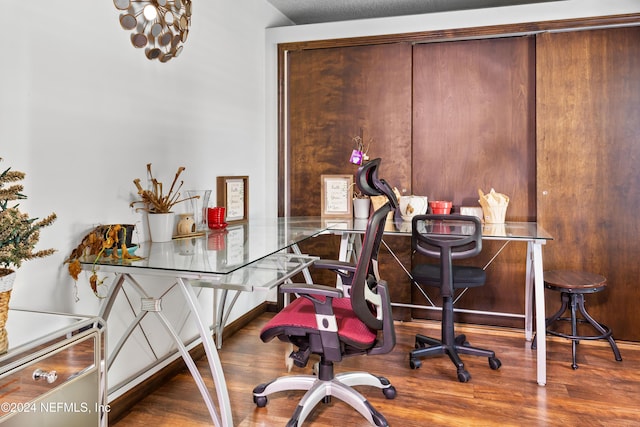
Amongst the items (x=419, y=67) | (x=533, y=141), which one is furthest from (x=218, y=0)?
(x=533, y=141)

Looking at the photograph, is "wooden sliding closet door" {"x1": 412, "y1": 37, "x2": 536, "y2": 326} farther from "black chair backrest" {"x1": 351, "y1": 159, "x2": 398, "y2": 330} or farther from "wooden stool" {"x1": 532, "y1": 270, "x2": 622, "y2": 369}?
"black chair backrest" {"x1": 351, "y1": 159, "x2": 398, "y2": 330}

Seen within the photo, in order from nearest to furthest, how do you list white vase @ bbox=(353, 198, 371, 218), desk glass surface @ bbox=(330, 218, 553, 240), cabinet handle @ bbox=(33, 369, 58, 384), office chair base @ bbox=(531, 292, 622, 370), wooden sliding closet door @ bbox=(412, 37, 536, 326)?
cabinet handle @ bbox=(33, 369, 58, 384)
desk glass surface @ bbox=(330, 218, 553, 240)
office chair base @ bbox=(531, 292, 622, 370)
wooden sliding closet door @ bbox=(412, 37, 536, 326)
white vase @ bbox=(353, 198, 371, 218)

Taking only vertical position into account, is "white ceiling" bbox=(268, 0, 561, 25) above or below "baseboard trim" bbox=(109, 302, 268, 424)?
above

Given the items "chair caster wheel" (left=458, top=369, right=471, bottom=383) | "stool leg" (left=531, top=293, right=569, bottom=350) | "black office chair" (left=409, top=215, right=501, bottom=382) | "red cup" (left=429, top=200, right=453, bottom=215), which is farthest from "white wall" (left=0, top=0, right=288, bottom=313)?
"stool leg" (left=531, top=293, right=569, bottom=350)

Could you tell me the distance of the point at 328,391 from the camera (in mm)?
2236

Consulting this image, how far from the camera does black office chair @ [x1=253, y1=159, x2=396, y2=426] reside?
1.92 meters

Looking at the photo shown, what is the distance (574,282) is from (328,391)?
1.69m

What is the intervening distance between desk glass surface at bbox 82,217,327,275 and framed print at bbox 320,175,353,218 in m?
0.59

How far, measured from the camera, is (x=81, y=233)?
6.61ft

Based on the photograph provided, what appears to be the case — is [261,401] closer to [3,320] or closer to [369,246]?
[369,246]

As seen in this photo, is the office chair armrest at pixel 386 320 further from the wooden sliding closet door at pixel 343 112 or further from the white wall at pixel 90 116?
the wooden sliding closet door at pixel 343 112

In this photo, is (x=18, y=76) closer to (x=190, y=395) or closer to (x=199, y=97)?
(x=199, y=97)

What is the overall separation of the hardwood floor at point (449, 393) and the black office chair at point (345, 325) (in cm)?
Result: 14

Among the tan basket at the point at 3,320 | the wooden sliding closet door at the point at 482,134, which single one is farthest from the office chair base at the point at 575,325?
the tan basket at the point at 3,320
